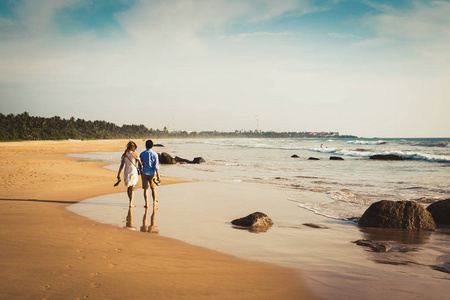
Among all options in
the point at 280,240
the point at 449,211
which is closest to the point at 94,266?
the point at 280,240

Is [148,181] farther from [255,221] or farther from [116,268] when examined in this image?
[116,268]

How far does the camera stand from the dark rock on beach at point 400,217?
7703 millimetres

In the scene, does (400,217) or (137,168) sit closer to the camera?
(400,217)

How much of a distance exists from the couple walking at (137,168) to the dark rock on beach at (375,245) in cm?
597

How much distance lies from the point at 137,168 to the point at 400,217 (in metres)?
7.69

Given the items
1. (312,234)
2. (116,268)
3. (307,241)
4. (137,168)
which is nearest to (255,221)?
(312,234)

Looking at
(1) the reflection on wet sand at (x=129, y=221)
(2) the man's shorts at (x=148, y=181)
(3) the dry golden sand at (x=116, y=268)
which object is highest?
(2) the man's shorts at (x=148, y=181)

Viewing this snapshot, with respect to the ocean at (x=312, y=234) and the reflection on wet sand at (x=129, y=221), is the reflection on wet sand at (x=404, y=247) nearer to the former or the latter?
the ocean at (x=312, y=234)

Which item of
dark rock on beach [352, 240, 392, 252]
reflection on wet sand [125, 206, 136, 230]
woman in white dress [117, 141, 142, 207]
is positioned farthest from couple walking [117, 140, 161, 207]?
dark rock on beach [352, 240, 392, 252]

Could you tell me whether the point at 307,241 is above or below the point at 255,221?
below

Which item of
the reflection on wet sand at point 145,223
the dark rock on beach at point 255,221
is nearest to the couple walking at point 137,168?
the reflection on wet sand at point 145,223

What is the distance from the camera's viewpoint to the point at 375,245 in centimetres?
615

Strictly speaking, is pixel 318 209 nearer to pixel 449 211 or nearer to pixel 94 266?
pixel 449 211

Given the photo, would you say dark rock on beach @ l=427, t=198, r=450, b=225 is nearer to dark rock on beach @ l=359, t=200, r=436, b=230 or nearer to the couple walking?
dark rock on beach @ l=359, t=200, r=436, b=230
